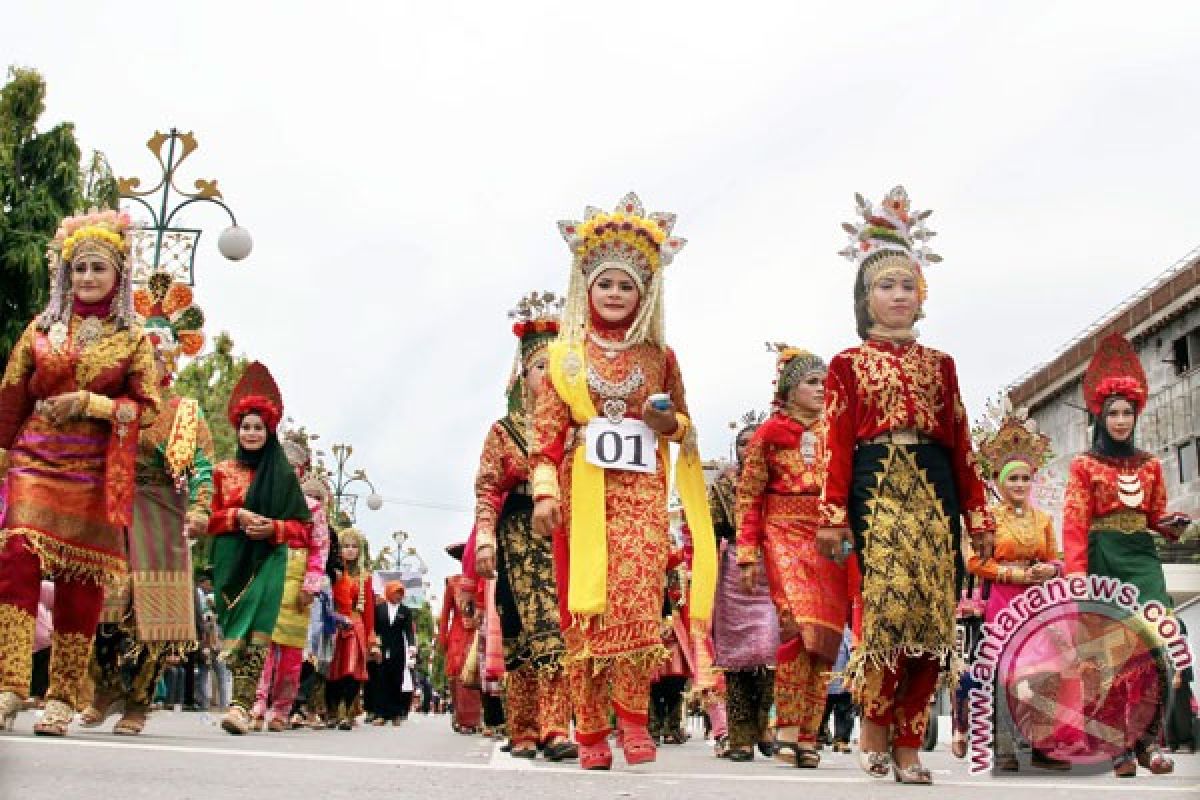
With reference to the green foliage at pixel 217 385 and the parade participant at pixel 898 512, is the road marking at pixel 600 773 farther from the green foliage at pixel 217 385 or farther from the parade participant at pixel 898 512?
the green foliage at pixel 217 385

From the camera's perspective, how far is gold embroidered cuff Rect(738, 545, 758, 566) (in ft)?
29.2

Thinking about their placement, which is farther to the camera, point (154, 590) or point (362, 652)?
point (362, 652)

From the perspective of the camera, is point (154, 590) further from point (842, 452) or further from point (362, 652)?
point (362, 652)

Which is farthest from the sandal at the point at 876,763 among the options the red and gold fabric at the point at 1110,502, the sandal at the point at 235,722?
the sandal at the point at 235,722

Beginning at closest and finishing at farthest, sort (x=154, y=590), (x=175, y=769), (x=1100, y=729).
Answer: (x=175, y=769)
(x=1100, y=729)
(x=154, y=590)

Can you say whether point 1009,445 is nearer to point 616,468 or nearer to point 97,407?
point 616,468

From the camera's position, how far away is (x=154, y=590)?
9.95 m

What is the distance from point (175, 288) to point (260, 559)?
97.0 inches

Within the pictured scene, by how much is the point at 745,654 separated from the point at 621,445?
3671 mm

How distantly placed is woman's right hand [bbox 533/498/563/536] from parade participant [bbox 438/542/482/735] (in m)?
2.59

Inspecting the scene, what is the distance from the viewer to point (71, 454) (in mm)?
8453

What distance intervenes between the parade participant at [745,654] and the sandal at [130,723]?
347 centimetres

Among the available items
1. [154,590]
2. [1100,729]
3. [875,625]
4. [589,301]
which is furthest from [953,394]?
[154,590]

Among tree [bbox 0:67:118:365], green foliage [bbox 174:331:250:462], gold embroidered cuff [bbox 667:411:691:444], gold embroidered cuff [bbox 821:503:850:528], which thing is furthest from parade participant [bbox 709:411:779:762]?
green foliage [bbox 174:331:250:462]
